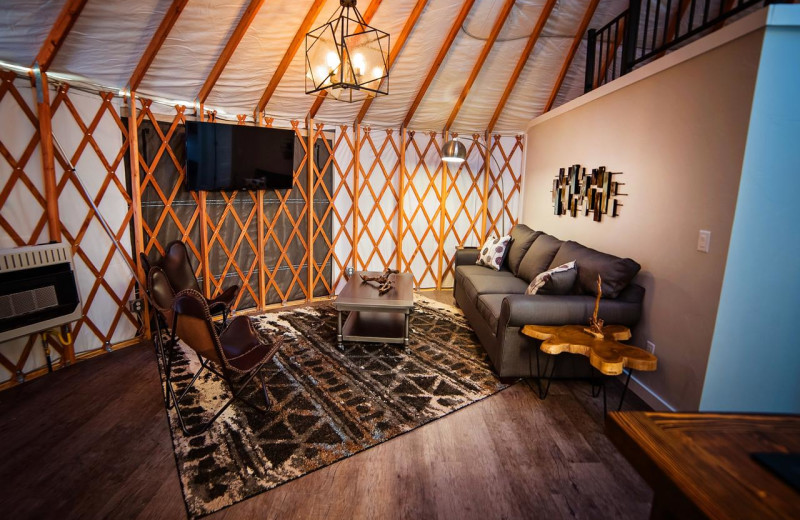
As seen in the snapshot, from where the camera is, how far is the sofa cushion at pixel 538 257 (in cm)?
341

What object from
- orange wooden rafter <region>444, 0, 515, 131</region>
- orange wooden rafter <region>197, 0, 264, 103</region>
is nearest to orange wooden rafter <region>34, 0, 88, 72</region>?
orange wooden rafter <region>197, 0, 264, 103</region>

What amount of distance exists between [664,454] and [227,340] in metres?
2.22

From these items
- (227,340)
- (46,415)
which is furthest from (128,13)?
(46,415)

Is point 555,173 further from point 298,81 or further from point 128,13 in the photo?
point 128,13

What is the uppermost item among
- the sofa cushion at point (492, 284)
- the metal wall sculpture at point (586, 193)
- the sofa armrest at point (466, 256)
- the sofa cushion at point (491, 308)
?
the metal wall sculpture at point (586, 193)

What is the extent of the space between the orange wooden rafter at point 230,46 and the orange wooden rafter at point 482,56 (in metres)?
2.01

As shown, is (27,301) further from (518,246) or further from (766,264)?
(766,264)

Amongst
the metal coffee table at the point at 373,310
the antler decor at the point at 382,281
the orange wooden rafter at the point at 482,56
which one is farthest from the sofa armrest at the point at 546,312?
the orange wooden rafter at the point at 482,56

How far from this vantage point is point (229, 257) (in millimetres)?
3877

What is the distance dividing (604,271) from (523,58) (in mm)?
2499

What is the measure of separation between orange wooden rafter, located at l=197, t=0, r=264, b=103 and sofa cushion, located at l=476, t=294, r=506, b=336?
8.45 ft

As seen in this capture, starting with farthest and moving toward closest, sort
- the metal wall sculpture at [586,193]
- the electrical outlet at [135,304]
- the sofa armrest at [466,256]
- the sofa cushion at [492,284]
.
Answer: the sofa armrest at [466,256] → the sofa cushion at [492,284] → the electrical outlet at [135,304] → the metal wall sculpture at [586,193]

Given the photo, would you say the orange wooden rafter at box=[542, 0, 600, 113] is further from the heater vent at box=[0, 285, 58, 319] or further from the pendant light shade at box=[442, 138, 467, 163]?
the heater vent at box=[0, 285, 58, 319]

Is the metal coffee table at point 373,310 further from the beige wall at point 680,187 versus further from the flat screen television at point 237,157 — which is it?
the beige wall at point 680,187
